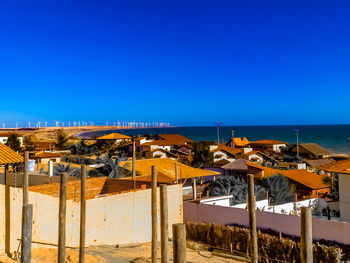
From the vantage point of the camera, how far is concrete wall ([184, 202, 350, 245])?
459 inches

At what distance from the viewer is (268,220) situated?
13297 mm

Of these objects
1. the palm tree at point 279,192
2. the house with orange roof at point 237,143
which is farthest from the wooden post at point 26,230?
the house with orange roof at point 237,143

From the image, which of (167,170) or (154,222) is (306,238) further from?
(167,170)

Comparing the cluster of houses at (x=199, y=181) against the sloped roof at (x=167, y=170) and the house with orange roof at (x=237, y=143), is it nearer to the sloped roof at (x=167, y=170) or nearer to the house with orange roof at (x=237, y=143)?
the sloped roof at (x=167, y=170)

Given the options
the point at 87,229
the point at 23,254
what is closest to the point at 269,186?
the point at 87,229

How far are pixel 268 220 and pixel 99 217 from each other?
643cm

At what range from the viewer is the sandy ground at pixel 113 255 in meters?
10.2

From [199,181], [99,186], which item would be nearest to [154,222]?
[99,186]

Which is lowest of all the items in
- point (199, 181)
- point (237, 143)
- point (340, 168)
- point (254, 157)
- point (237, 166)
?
point (199, 181)

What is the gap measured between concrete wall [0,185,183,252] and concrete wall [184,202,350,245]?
90 centimetres

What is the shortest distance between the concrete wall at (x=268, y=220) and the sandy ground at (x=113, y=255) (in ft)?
6.16

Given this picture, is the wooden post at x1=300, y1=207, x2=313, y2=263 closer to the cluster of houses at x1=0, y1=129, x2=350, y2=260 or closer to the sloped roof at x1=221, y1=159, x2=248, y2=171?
the cluster of houses at x1=0, y1=129, x2=350, y2=260

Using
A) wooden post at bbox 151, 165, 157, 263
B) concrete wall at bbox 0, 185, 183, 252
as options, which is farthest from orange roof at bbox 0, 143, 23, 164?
wooden post at bbox 151, 165, 157, 263

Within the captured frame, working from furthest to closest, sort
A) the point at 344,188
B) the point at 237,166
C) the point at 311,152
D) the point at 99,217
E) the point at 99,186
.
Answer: the point at 311,152
the point at 237,166
the point at 99,186
the point at 344,188
the point at 99,217
